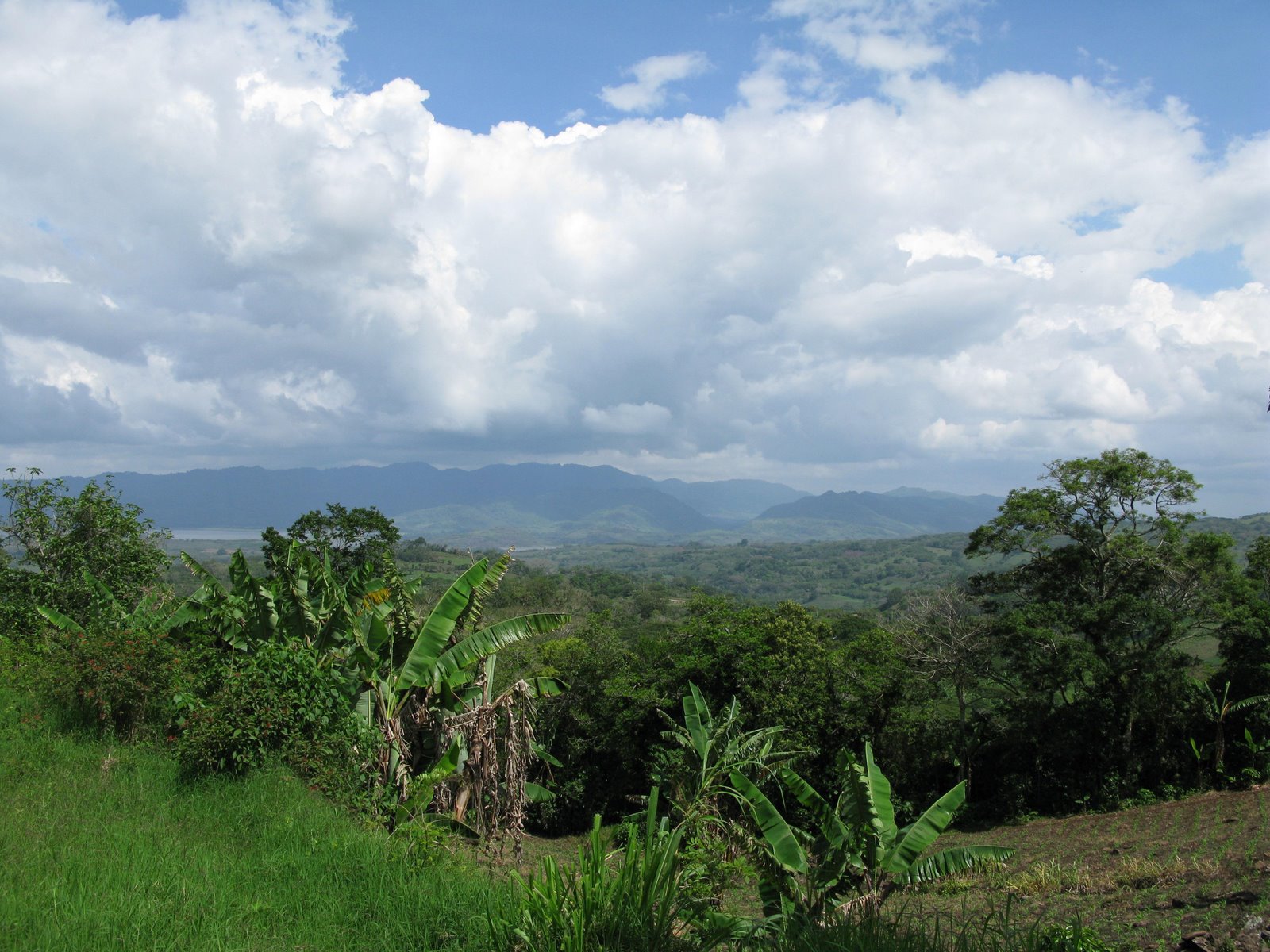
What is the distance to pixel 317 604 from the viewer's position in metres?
12.3

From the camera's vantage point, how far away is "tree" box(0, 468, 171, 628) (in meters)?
17.3

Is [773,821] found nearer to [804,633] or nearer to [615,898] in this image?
[615,898]

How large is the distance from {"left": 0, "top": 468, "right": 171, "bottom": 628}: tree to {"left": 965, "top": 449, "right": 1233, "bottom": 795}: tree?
24.2m

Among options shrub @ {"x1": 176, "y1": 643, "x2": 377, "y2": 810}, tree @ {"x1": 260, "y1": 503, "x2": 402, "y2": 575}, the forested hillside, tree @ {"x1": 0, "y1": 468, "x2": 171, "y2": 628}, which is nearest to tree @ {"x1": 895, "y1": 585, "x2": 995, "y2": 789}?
the forested hillside

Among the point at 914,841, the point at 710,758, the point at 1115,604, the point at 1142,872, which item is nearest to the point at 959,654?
the point at 1115,604

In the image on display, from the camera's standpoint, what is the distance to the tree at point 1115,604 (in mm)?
21484

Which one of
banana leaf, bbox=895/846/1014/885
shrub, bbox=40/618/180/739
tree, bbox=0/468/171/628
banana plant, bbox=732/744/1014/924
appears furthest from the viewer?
tree, bbox=0/468/171/628

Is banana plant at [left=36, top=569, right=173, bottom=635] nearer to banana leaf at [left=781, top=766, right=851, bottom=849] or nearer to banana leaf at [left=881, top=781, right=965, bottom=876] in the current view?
banana leaf at [left=781, top=766, right=851, bottom=849]

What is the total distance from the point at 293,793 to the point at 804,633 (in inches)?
707

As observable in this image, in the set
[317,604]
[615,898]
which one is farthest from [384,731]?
[615,898]

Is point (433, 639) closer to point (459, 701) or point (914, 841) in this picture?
point (459, 701)

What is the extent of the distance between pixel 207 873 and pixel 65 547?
53.4 feet

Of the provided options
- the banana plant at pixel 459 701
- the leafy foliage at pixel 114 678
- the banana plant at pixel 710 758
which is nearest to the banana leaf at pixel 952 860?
the banana plant at pixel 710 758

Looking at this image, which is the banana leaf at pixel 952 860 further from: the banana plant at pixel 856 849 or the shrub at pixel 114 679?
the shrub at pixel 114 679
